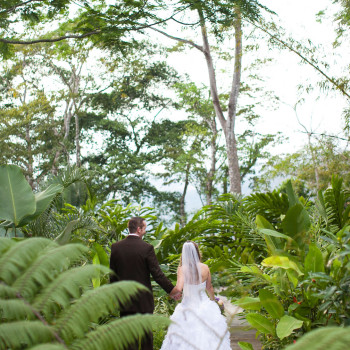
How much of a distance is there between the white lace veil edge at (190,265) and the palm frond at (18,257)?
3.51 meters

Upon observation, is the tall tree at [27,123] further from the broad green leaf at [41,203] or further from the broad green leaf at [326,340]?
the broad green leaf at [326,340]

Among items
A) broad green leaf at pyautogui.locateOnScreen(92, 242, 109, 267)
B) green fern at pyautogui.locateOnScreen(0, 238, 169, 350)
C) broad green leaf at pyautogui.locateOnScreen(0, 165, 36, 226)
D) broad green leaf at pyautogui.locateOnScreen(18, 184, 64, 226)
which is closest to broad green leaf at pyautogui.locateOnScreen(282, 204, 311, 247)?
broad green leaf at pyautogui.locateOnScreen(92, 242, 109, 267)

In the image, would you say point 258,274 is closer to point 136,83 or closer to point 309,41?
point 309,41

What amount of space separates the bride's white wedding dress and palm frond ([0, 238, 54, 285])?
3297 mm

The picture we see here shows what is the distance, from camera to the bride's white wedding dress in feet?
16.9

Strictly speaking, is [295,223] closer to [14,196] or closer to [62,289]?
[14,196]

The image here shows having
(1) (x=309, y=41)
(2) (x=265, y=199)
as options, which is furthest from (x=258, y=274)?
(1) (x=309, y=41)

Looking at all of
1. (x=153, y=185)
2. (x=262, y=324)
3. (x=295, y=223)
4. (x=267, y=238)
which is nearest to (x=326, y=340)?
(x=262, y=324)

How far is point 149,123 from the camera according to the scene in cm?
3359

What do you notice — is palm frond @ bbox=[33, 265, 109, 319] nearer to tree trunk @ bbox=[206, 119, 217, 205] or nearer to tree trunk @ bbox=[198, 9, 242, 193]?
tree trunk @ bbox=[198, 9, 242, 193]

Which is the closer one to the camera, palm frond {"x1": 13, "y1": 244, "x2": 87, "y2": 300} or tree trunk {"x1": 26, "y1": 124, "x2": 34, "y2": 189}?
palm frond {"x1": 13, "y1": 244, "x2": 87, "y2": 300}

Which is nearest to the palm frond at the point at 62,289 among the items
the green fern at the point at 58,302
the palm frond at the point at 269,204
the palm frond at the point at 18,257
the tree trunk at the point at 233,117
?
the green fern at the point at 58,302

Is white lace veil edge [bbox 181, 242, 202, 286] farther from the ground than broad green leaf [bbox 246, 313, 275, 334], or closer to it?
farther from the ground

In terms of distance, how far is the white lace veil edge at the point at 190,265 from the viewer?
538cm
